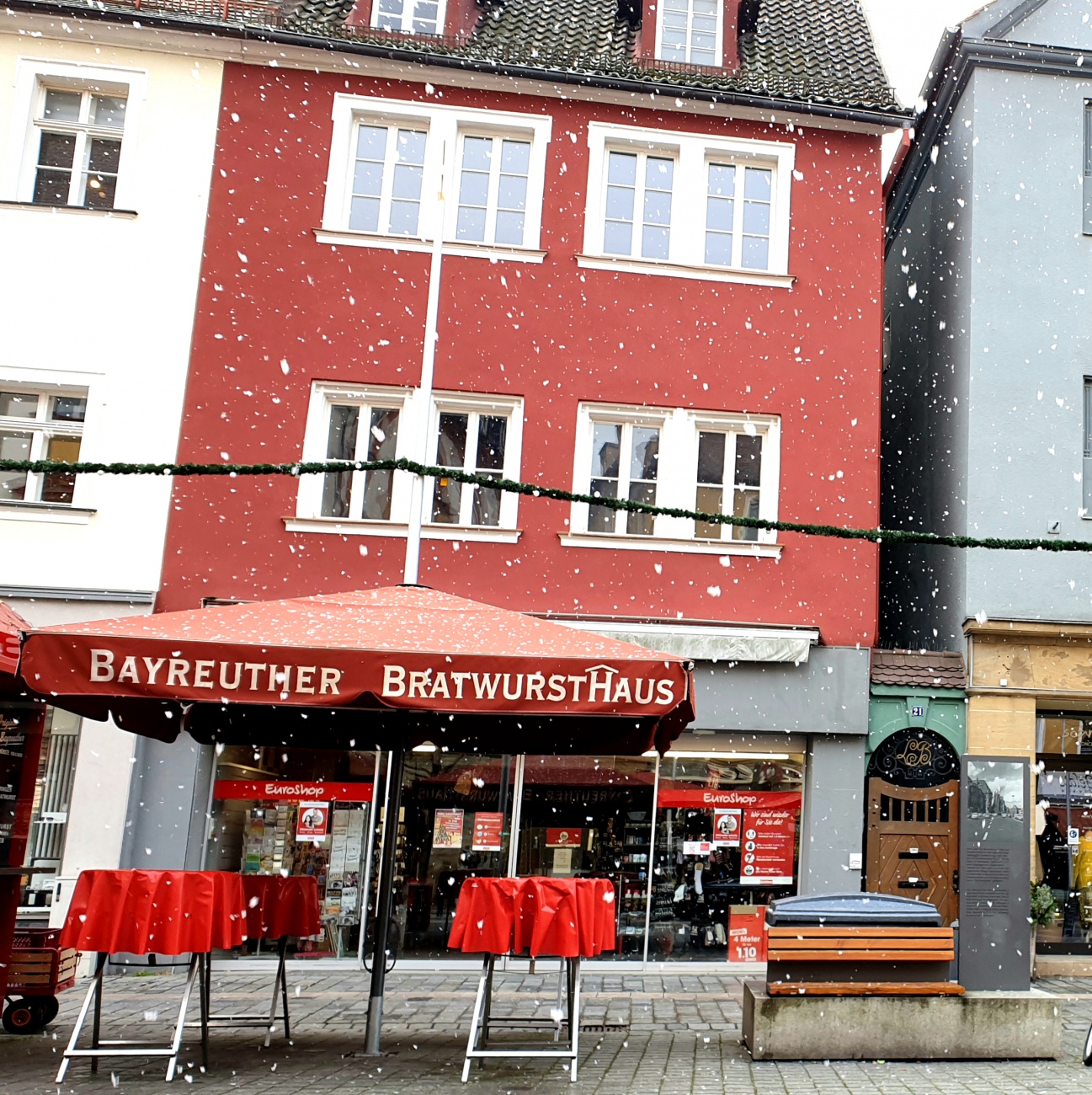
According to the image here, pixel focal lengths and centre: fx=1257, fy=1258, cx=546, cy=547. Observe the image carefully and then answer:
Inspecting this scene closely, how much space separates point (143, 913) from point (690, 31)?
42.5ft

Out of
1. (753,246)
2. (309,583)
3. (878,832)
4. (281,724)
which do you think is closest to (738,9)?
(753,246)

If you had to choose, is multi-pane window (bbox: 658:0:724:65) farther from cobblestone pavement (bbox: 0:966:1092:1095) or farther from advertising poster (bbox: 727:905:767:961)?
cobblestone pavement (bbox: 0:966:1092:1095)

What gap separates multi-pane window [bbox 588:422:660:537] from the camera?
14.0 metres

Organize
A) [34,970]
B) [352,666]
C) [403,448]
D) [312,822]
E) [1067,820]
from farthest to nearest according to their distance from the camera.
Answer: [1067,820]
[403,448]
[312,822]
[34,970]
[352,666]

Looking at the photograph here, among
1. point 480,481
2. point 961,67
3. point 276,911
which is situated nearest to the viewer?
point 276,911

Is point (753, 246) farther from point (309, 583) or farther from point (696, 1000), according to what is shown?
point (696, 1000)

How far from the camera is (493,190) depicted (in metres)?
14.8

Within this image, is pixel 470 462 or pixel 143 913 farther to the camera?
pixel 470 462

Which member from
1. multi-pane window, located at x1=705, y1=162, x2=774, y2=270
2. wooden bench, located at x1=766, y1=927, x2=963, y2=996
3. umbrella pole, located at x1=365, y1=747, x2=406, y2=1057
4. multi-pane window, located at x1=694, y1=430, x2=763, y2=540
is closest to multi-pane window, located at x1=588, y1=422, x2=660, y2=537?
multi-pane window, located at x1=694, y1=430, x2=763, y2=540

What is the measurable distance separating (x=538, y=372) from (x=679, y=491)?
207cm

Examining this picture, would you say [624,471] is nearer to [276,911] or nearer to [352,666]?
[276,911]

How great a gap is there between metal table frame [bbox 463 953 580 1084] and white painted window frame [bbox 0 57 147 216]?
Result: 33.0 feet

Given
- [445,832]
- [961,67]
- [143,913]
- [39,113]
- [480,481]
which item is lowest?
[143,913]

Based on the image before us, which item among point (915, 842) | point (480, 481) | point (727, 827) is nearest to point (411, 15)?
point (480, 481)
